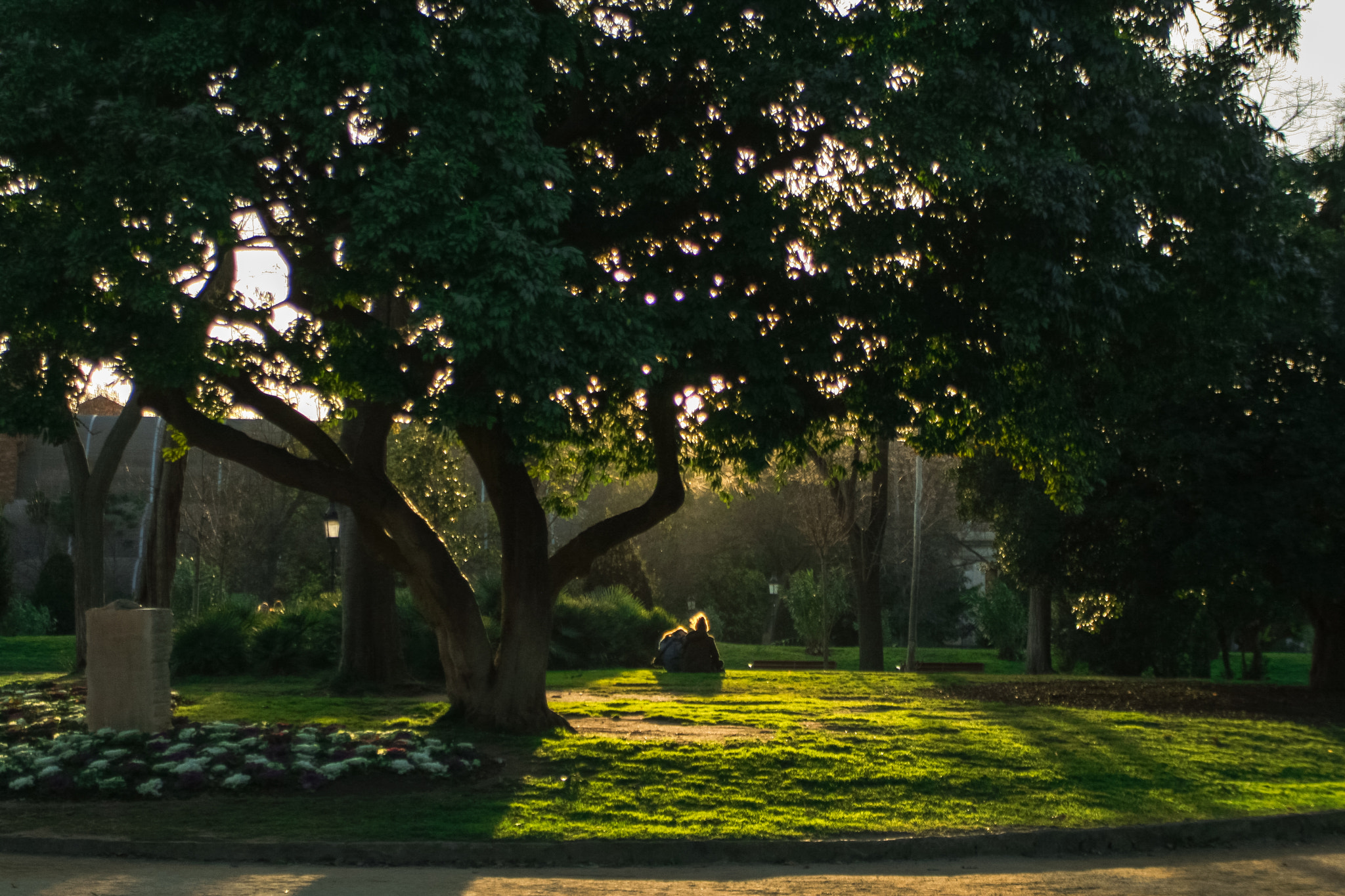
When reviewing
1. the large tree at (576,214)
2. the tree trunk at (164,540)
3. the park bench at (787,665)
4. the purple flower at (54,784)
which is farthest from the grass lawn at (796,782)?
the park bench at (787,665)

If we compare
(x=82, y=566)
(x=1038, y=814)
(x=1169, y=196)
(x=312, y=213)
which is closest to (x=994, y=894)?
(x=1038, y=814)

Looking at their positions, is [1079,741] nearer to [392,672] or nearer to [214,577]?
[392,672]

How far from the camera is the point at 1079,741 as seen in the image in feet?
44.7

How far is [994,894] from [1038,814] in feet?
7.45

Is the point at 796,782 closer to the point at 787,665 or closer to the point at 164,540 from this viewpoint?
the point at 164,540

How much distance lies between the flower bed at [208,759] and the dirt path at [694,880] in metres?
1.71

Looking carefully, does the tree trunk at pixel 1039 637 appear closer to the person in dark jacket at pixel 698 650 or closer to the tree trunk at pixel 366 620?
the person in dark jacket at pixel 698 650

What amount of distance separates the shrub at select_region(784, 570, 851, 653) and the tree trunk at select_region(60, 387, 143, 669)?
25.3 meters

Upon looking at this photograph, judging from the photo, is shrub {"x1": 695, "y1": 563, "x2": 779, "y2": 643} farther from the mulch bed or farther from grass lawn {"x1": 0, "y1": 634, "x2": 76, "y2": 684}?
the mulch bed

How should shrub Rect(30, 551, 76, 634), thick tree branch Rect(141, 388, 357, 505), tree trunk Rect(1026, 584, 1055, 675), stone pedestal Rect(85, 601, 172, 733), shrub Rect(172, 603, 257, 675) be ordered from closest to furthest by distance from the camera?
stone pedestal Rect(85, 601, 172, 733) < thick tree branch Rect(141, 388, 357, 505) < shrub Rect(172, 603, 257, 675) < tree trunk Rect(1026, 584, 1055, 675) < shrub Rect(30, 551, 76, 634)

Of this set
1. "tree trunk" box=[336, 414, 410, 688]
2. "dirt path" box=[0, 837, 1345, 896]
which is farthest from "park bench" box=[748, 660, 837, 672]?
"dirt path" box=[0, 837, 1345, 896]

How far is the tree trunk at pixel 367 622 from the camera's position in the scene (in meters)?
19.9

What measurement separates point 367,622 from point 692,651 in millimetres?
6998

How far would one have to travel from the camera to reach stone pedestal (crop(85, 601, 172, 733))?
11680 millimetres
